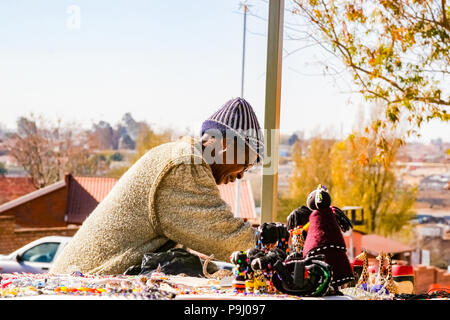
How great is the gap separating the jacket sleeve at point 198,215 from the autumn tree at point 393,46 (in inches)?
86.0

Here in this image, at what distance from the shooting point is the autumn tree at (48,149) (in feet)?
24.6

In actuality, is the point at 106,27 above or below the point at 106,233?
above

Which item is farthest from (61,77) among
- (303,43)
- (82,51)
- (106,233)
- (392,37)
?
(106,233)

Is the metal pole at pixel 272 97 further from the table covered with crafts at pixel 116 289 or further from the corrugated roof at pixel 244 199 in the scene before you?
the corrugated roof at pixel 244 199

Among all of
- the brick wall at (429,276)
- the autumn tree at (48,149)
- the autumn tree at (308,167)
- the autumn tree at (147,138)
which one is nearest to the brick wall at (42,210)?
the autumn tree at (48,149)

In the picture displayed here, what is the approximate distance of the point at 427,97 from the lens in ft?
10.8

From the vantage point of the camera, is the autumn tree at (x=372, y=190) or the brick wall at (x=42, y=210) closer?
the autumn tree at (x=372, y=190)

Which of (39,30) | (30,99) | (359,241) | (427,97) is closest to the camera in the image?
(427,97)

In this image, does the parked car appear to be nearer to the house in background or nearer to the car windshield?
the car windshield

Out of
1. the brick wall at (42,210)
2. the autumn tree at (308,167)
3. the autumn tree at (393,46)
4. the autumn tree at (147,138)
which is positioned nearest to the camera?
the autumn tree at (393,46)

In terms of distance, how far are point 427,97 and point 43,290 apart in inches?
118

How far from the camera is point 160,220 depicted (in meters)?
1.27

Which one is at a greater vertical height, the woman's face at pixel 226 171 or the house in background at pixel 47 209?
the woman's face at pixel 226 171

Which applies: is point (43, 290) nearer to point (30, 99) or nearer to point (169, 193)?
point (169, 193)
